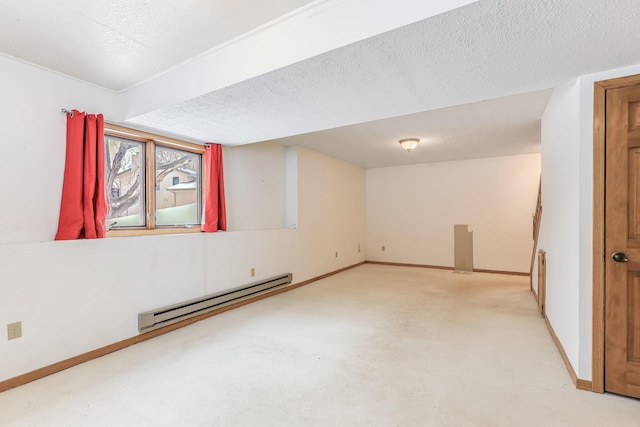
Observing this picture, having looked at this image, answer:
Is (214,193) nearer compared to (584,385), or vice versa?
(584,385)

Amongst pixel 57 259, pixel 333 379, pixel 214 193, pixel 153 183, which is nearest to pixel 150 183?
pixel 153 183

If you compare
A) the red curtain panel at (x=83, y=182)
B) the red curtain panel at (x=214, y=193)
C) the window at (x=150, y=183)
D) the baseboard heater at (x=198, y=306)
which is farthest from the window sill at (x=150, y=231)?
the baseboard heater at (x=198, y=306)

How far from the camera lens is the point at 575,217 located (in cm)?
207

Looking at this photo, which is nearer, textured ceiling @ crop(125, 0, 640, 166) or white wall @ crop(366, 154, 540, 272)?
textured ceiling @ crop(125, 0, 640, 166)

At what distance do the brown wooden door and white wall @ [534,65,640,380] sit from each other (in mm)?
91

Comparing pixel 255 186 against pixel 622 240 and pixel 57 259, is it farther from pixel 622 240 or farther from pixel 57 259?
pixel 622 240

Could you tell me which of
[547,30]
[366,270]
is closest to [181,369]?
[547,30]

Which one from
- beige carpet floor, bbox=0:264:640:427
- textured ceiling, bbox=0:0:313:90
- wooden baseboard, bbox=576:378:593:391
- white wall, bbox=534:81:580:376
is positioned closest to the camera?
textured ceiling, bbox=0:0:313:90

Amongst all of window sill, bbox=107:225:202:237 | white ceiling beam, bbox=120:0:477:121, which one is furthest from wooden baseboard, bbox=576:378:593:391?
window sill, bbox=107:225:202:237

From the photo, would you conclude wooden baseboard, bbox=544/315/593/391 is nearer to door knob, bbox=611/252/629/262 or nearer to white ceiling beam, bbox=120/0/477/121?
door knob, bbox=611/252/629/262

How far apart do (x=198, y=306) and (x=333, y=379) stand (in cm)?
193

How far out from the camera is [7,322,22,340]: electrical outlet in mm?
2102

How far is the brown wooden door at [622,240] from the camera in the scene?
1.85 metres

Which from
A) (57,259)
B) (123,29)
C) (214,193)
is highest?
(123,29)
